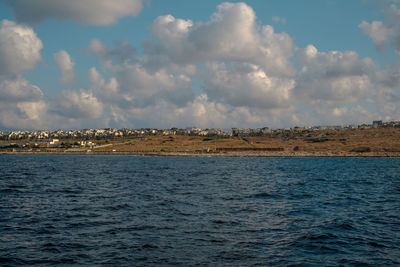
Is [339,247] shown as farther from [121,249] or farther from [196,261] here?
[121,249]

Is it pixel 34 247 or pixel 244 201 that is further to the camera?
pixel 244 201

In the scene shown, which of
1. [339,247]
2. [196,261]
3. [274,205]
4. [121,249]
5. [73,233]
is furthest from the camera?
[274,205]

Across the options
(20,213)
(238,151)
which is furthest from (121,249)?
(238,151)

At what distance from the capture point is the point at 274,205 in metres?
35.4

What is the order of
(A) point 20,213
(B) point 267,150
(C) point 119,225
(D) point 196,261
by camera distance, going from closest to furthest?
(D) point 196,261, (C) point 119,225, (A) point 20,213, (B) point 267,150

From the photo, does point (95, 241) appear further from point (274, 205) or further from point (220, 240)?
point (274, 205)

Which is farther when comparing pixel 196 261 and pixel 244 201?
pixel 244 201

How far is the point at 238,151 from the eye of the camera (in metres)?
199

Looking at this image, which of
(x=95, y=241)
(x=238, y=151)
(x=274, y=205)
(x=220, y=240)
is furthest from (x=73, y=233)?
(x=238, y=151)

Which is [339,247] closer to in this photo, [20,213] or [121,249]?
[121,249]

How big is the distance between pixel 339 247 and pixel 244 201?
655 inches

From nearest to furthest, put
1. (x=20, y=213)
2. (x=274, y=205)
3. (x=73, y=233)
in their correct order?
1. (x=73, y=233)
2. (x=20, y=213)
3. (x=274, y=205)

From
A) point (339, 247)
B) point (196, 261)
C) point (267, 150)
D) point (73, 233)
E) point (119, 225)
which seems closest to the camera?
point (196, 261)

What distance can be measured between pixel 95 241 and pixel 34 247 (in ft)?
11.8
